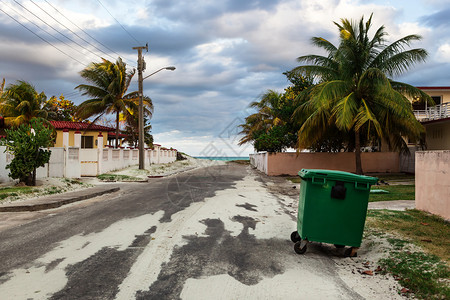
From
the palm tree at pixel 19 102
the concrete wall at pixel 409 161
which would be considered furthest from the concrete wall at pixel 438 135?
the palm tree at pixel 19 102

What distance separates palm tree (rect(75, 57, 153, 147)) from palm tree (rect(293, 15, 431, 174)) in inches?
671

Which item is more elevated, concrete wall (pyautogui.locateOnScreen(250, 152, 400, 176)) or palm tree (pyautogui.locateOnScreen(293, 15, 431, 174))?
palm tree (pyautogui.locateOnScreen(293, 15, 431, 174))

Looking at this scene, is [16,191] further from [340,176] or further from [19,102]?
[19,102]

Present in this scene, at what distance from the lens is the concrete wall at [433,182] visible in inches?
285

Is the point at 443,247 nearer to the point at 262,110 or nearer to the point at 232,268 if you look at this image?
the point at 232,268

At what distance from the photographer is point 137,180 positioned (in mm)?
19016

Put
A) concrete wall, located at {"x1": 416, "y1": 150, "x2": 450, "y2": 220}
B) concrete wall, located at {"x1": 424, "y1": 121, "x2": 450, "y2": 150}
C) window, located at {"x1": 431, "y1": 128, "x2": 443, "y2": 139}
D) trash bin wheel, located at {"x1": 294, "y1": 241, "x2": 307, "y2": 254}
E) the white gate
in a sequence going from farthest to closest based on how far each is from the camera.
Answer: window, located at {"x1": 431, "y1": 128, "x2": 443, "y2": 139}
concrete wall, located at {"x1": 424, "y1": 121, "x2": 450, "y2": 150}
the white gate
concrete wall, located at {"x1": 416, "y1": 150, "x2": 450, "y2": 220}
trash bin wheel, located at {"x1": 294, "y1": 241, "x2": 307, "y2": 254}

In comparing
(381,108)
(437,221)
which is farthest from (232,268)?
(381,108)

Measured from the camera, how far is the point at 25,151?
12156mm

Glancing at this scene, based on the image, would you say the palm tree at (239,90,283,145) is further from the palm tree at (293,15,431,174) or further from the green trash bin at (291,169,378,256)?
the green trash bin at (291,169,378,256)

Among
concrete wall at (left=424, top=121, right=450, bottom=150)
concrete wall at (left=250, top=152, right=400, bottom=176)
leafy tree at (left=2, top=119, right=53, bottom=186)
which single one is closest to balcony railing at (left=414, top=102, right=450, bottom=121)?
concrete wall at (left=424, top=121, right=450, bottom=150)

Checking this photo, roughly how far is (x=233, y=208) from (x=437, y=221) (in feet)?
16.4

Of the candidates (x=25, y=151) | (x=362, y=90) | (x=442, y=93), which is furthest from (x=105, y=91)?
(x=442, y=93)

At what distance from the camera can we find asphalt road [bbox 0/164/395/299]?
3.72 m
